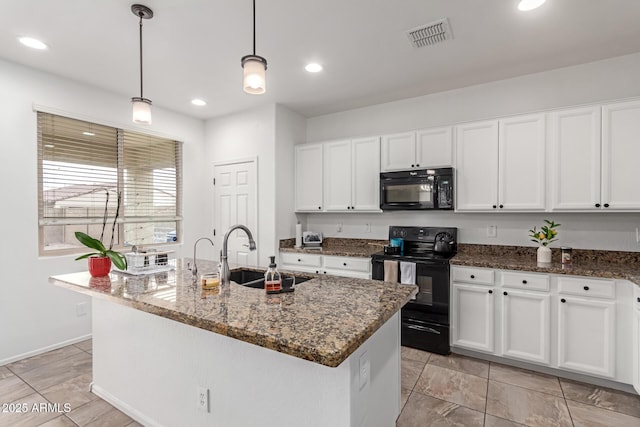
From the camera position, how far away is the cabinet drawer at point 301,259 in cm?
377

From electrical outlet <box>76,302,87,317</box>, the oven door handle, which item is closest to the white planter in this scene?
→ the oven door handle

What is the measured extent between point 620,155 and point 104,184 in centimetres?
502

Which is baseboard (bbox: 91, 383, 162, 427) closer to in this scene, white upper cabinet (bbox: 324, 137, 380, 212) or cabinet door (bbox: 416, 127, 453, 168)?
white upper cabinet (bbox: 324, 137, 380, 212)

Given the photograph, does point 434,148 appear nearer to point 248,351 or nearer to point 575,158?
point 575,158

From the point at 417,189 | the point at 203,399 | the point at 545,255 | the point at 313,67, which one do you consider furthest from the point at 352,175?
the point at 203,399

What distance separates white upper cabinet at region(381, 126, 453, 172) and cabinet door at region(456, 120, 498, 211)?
0.42 ft

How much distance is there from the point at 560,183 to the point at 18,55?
4.91 metres

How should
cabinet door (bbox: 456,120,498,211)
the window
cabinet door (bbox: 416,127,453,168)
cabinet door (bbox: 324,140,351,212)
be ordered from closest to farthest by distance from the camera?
1. cabinet door (bbox: 456,120,498,211)
2. the window
3. cabinet door (bbox: 416,127,453,168)
4. cabinet door (bbox: 324,140,351,212)

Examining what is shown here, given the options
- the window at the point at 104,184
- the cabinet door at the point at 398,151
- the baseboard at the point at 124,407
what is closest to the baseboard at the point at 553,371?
the cabinet door at the point at 398,151

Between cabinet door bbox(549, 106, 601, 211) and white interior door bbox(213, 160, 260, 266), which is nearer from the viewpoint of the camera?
cabinet door bbox(549, 106, 601, 211)

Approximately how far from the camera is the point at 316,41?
2.52 m

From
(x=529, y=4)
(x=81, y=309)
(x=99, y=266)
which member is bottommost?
(x=81, y=309)

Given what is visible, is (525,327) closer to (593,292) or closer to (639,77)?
(593,292)

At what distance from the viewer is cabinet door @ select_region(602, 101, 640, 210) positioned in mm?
2500
